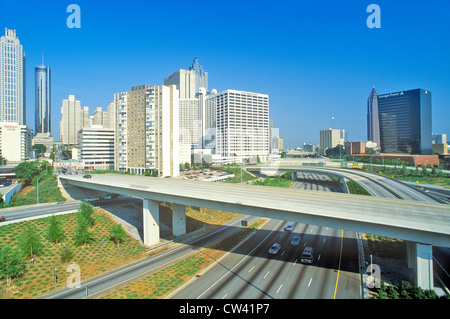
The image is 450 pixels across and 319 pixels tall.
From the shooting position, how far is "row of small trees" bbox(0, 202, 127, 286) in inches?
874

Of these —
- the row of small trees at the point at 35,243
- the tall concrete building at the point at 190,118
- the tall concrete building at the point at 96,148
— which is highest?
the tall concrete building at the point at 190,118

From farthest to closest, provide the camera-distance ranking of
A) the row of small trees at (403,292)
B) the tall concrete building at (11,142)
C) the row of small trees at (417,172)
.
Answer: the tall concrete building at (11,142)
the row of small trees at (417,172)
the row of small trees at (403,292)

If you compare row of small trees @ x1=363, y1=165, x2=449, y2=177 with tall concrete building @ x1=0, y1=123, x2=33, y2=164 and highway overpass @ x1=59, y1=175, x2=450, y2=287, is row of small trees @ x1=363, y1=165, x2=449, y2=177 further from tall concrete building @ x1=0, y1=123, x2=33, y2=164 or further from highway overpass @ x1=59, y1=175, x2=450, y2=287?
tall concrete building @ x1=0, y1=123, x2=33, y2=164

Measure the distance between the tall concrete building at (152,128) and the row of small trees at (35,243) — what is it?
44699 millimetres

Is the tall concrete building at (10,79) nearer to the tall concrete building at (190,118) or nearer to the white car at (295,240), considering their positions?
the tall concrete building at (190,118)

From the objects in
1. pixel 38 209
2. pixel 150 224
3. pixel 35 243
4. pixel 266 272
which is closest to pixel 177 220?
pixel 150 224

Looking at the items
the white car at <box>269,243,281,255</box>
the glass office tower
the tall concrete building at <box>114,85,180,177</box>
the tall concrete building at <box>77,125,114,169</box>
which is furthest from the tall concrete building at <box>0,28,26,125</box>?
the glass office tower

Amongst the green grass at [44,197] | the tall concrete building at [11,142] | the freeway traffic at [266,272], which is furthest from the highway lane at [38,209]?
the tall concrete building at [11,142]

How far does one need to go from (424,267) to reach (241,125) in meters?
124

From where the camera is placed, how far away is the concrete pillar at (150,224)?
105 ft

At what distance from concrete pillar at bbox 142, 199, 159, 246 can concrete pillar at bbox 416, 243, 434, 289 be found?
2759 centimetres
